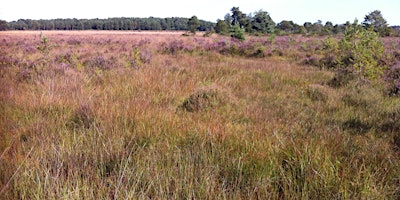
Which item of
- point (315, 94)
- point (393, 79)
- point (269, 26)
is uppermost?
point (269, 26)

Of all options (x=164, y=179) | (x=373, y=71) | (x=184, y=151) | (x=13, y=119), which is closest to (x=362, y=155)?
(x=184, y=151)

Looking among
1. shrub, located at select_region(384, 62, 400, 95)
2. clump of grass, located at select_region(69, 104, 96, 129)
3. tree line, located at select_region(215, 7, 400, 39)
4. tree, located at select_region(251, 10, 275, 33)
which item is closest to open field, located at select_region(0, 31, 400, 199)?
clump of grass, located at select_region(69, 104, 96, 129)

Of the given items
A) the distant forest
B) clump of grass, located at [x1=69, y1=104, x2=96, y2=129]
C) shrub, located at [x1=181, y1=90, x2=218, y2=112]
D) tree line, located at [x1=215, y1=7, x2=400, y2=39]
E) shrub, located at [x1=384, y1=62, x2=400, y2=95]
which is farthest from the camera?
tree line, located at [x1=215, y1=7, x2=400, y2=39]

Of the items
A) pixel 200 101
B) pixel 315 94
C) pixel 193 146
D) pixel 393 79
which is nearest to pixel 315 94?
pixel 315 94

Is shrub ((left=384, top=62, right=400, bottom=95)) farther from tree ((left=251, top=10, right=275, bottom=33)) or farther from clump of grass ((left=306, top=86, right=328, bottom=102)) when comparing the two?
tree ((left=251, top=10, right=275, bottom=33))

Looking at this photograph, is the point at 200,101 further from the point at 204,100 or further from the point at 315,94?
the point at 315,94

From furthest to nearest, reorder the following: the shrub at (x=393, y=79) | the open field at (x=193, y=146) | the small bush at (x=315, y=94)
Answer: the shrub at (x=393, y=79) < the small bush at (x=315, y=94) < the open field at (x=193, y=146)

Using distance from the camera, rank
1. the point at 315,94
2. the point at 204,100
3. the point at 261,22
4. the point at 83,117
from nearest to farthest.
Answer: the point at 83,117 < the point at 204,100 < the point at 315,94 < the point at 261,22

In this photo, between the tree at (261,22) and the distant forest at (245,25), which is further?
the tree at (261,22)

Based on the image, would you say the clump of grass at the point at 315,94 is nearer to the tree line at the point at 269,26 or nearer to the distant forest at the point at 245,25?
the distant forest at the point at 245,25

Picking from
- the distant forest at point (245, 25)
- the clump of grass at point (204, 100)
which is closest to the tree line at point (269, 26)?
the distant forest at point (245, 25)

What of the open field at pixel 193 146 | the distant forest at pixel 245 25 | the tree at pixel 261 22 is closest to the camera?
the open field at pixel 193 146

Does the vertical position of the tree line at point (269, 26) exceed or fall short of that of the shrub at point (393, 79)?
it exceeds it

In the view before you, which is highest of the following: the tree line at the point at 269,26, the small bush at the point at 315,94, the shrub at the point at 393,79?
the tree line at the point at 269,26
